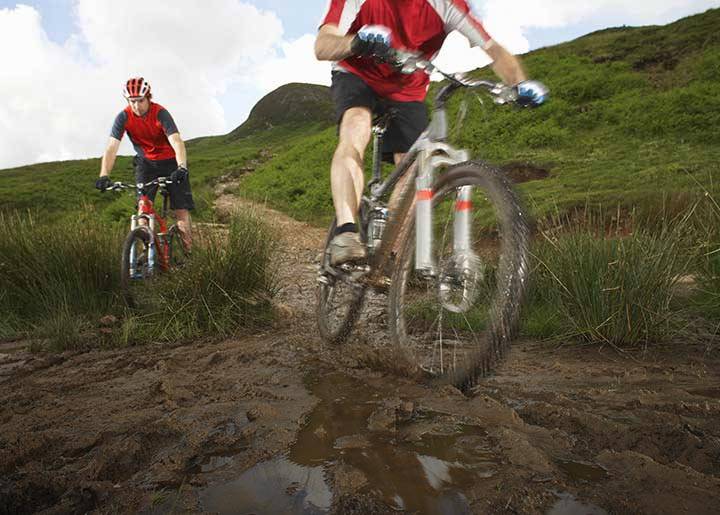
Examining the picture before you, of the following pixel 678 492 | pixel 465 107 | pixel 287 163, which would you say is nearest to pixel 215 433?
pixel 678 492

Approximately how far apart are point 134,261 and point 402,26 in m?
3.27

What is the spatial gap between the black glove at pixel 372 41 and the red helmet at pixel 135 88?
404 centimetres

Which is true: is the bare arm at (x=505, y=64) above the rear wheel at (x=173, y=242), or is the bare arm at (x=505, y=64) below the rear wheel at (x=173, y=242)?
above

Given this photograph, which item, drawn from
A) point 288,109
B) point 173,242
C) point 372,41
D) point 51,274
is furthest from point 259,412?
point 288,109

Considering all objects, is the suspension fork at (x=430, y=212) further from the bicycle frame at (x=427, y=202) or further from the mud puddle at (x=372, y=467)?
the mud puddle at (x=372, y=467)

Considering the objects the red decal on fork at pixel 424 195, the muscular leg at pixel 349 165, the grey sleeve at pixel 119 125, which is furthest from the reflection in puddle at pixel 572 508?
the grey sleeve at pixel 119 125

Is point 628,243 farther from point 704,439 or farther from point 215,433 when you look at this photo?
point 215,433

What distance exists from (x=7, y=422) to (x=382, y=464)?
1681 millimetres

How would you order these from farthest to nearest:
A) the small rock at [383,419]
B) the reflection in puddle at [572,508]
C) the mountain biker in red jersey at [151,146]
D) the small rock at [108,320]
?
the mountain biker in red jersey at [151,146] < the small rock at [108,320] < the small rock at [383,419] < the reflection in puddle at [572,508]

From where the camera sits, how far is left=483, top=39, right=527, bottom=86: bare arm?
2.78 m

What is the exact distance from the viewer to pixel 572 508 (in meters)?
1.31

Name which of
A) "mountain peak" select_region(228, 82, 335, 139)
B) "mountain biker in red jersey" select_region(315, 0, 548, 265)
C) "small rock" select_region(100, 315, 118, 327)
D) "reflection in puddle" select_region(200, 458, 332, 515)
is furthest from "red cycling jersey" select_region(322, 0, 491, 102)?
"mountain peak" select_region(228, 82, 335, 139)

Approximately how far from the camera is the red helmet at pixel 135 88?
5473 millimetres

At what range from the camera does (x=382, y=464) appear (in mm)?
1599
